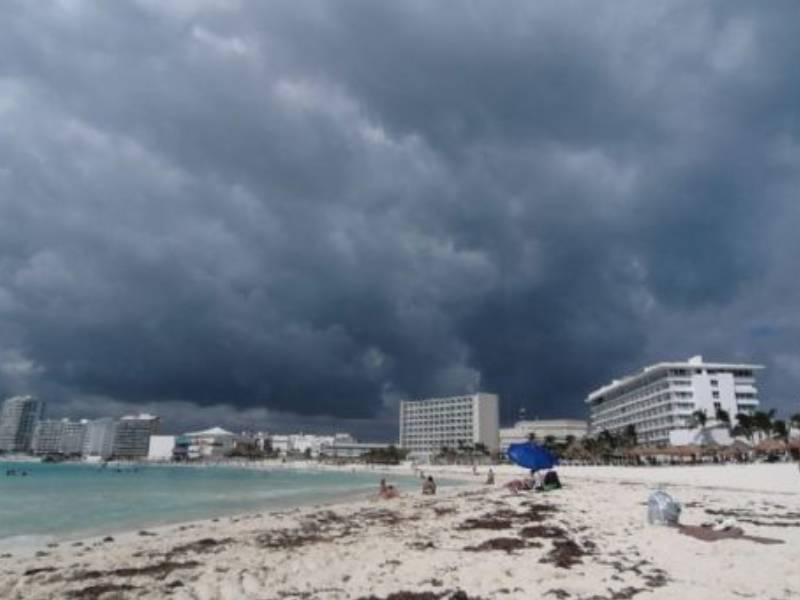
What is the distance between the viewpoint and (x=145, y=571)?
461 inches

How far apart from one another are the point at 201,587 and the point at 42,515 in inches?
887

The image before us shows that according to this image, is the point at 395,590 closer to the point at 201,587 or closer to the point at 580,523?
the point at 201,587

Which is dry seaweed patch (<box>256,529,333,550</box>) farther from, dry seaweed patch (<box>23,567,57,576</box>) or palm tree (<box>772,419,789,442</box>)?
palm tree (<box>772,419,789,442</box>)

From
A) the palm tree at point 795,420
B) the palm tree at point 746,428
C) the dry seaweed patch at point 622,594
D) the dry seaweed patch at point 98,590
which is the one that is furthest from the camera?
the palm tree at point 746,428

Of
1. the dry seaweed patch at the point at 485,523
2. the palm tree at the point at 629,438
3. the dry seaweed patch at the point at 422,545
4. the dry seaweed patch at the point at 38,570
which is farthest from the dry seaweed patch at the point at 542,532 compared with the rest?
the palm tree at the point at 629,438

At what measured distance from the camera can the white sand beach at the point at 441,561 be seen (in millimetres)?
9078

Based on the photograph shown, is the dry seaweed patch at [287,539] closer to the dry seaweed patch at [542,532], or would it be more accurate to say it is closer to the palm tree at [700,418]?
the dry seaweed patch at [542,532]

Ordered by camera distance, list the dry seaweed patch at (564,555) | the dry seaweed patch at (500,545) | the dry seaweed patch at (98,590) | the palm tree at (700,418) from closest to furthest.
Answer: the dry seaweed patch at (98,590) → the dry seaweed patch at (564,555) → the dry seaweed patch at (500,545) → the palm tree at (700,418)

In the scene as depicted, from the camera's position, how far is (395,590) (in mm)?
9281

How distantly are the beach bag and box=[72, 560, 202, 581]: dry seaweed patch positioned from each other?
1134 centimetres

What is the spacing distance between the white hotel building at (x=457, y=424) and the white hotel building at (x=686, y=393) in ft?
209

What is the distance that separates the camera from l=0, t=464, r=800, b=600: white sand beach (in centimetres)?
908

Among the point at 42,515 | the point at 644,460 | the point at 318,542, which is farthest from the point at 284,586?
the point at 644,460

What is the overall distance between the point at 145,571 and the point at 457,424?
180486 mm
